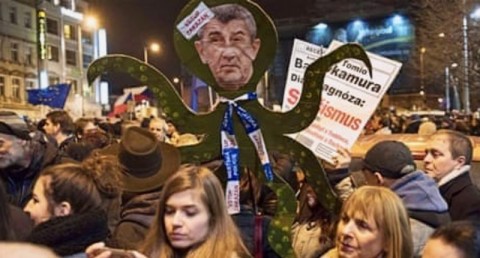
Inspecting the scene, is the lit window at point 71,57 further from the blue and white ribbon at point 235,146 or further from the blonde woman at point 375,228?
the blonde woman at point 375,228

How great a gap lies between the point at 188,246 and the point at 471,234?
119 centimetres

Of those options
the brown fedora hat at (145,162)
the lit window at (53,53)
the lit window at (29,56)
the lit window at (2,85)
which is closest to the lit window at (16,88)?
the lit window at (2,85)

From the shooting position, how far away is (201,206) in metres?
Answer: 3.32

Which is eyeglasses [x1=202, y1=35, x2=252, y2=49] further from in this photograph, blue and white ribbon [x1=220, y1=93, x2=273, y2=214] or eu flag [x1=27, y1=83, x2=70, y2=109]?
eu flag [x1=27, y1=83, x2=70, y2=109]

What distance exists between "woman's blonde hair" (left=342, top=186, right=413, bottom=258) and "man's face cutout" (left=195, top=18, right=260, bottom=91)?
34.5 inches

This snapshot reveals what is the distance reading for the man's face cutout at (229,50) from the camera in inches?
152

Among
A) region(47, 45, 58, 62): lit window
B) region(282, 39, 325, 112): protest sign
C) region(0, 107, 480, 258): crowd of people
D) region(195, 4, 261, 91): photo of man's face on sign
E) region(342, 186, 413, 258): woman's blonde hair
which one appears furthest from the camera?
region(47, 45, 58, 62): lit window

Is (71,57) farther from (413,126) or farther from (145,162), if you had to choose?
(145,162)

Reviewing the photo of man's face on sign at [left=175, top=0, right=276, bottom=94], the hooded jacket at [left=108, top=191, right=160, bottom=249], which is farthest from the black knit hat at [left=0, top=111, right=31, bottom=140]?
the photo of man's face on sign at [left=175, top=0, right=276, bottom=94]

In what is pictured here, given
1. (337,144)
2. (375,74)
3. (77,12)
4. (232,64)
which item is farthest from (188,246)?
(77,12)

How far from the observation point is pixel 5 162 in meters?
5.06

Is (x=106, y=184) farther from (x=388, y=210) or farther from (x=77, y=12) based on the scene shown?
(x=77, y=12)

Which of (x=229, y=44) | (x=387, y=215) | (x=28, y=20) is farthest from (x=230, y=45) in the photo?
(x=28, y=20)

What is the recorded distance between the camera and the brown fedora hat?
422 cm
